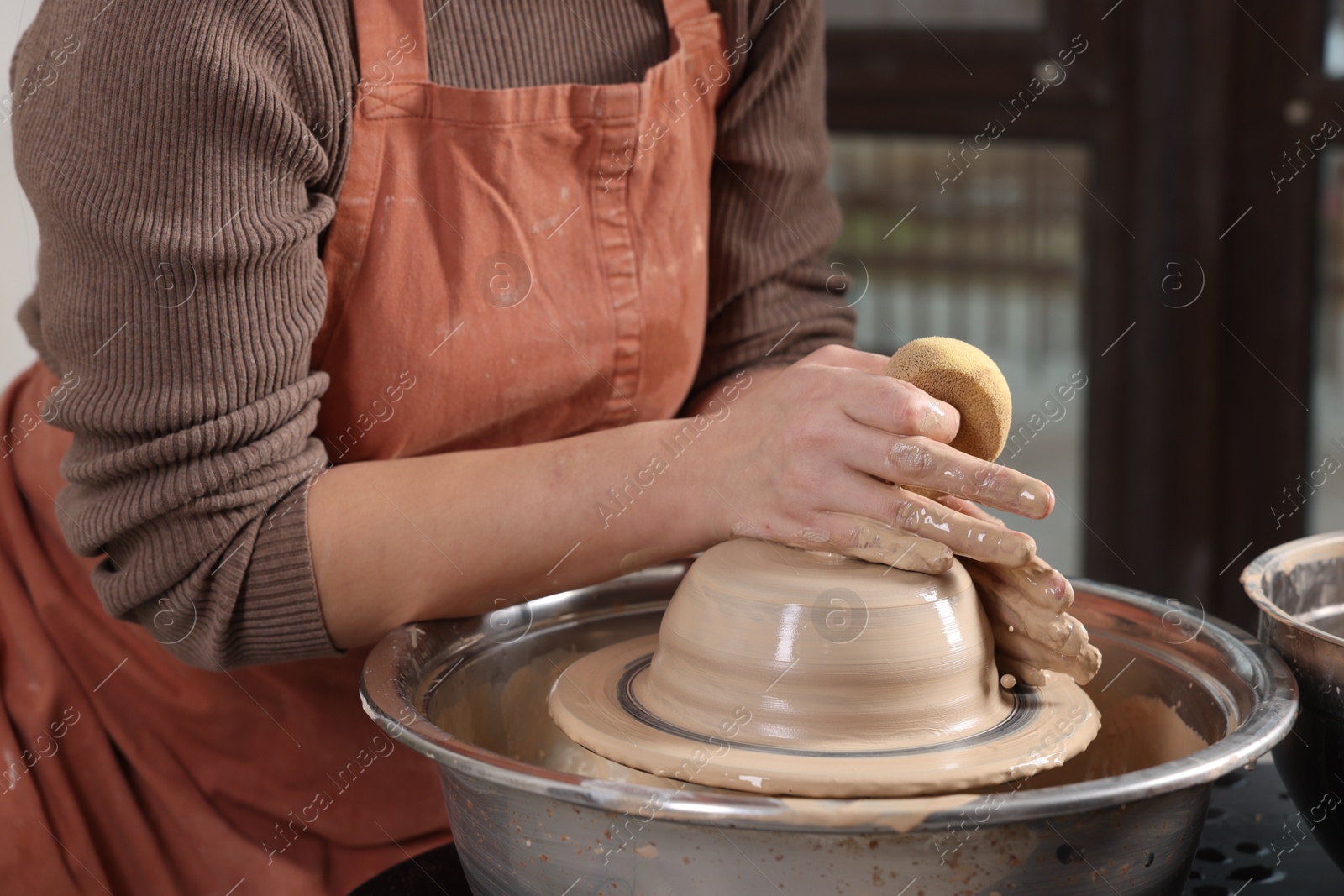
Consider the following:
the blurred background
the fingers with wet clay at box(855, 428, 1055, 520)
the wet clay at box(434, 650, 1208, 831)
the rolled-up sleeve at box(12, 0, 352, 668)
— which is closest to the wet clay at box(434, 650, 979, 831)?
the wet clay at box(434, 650, 1208, 831)

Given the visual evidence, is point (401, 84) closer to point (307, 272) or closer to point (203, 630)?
point (307, 272)

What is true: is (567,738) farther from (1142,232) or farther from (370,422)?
(1142,232)

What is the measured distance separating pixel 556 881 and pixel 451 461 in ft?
1.01

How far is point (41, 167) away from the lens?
750 millimetres

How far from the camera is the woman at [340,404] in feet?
2.39

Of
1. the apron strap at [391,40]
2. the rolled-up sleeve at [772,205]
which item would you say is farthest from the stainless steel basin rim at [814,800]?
the rolled-up sleeve at [772,205]

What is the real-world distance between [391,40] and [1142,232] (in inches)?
66.0

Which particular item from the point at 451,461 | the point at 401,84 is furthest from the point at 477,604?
the point at 401,84

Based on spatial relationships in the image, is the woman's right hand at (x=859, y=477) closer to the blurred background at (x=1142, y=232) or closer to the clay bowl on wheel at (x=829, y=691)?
the clay bowl on wheel at (x=829, y=691)

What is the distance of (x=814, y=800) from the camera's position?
536 mm

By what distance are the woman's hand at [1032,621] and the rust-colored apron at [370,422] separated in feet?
1.08

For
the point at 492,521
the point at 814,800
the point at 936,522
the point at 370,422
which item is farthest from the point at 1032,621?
the point at 370,422

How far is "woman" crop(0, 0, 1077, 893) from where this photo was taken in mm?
727

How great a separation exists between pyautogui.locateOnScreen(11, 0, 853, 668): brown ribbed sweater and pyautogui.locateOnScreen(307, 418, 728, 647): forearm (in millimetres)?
24
